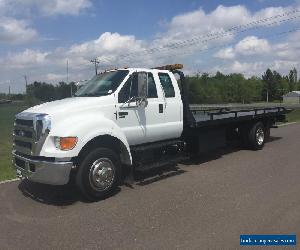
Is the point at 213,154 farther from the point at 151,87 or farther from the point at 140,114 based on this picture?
the point at 140,114

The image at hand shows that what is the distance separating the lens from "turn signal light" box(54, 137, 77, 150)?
613 centimetres

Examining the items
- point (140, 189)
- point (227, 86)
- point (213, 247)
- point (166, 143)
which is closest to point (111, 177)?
A: point (140, 189)

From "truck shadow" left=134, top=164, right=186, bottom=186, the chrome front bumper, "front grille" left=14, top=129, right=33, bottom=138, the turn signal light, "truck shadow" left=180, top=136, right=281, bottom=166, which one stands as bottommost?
"truck shadow" left=134, top=164, right=186, bottom=186

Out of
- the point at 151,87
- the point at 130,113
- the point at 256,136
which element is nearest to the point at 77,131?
the point at 130,113

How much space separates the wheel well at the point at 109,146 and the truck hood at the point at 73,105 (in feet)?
1.95

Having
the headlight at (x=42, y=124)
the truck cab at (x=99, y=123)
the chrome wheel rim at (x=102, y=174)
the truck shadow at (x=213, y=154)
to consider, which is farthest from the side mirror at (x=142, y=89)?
the truck shadow at (x=213, y=154)

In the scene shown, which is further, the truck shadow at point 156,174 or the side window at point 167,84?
the side window at point 167,84

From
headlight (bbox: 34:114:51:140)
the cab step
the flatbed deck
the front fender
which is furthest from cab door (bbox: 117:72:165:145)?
headlight (bbox: 34:114:51:140)

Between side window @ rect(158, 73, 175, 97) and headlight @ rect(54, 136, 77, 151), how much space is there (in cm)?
277

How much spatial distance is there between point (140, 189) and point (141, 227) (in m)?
1.96

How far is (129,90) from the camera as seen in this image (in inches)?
292

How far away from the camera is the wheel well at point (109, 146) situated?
6473 millimetres

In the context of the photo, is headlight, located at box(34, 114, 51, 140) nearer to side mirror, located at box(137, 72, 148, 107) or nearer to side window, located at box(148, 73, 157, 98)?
side mirror, located at box(137, 72, 148, 107)

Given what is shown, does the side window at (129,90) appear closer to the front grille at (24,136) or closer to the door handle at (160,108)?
the door handle at (160,108)
